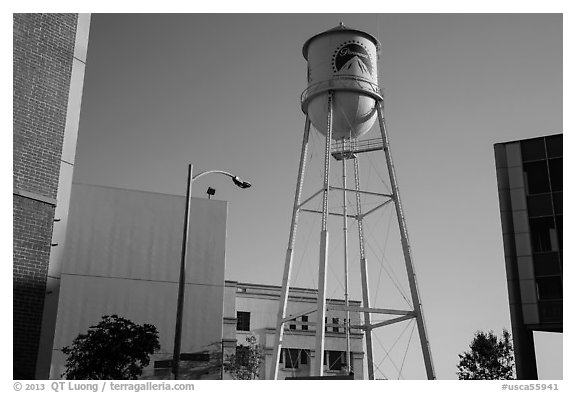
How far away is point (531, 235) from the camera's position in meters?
30.9

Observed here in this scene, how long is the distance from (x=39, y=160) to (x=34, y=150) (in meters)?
0.26

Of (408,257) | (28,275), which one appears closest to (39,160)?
(28,275)

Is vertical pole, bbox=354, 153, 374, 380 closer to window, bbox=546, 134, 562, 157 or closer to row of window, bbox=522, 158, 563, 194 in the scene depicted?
row of window, bbox=522, 158, 563, 194

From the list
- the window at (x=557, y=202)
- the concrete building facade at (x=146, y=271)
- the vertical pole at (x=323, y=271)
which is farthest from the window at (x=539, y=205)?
the concrete building facade at (x=146, y=271)

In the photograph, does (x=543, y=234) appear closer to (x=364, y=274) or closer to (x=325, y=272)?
(x=364, y=274)

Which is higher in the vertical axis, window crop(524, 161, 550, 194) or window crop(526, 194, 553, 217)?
window crop(524, 161, 550, 194)

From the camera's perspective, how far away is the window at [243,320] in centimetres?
5381

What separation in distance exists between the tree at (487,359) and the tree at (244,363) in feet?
48.2

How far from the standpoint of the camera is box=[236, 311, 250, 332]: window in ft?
177

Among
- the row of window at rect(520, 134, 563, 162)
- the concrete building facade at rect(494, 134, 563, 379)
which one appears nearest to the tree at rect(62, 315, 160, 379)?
the concrete building facade at rect(494, 134, 563, 379)

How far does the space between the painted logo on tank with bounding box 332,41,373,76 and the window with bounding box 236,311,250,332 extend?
3142 centimetres
